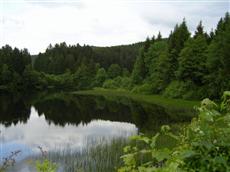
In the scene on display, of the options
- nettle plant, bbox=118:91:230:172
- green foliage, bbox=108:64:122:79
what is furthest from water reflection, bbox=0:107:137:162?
green foliage, bbox=108:64:122:79

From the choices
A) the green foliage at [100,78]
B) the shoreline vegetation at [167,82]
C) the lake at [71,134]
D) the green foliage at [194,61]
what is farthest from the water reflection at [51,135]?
the green foliage at [100,78]

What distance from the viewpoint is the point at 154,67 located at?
68188mm

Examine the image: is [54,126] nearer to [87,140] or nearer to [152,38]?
[87,140]

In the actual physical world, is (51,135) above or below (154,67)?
below

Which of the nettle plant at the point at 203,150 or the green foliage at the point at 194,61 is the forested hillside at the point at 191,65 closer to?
the green foliage at the point at 194,61

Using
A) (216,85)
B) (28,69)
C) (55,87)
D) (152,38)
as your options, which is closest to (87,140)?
(216,85)

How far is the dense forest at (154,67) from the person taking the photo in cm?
4449

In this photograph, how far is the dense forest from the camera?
146ft

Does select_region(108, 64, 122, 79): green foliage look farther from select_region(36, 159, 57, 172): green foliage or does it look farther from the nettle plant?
the nettle plant

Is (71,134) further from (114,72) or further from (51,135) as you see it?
(114,72)

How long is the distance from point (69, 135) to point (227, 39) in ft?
82.7

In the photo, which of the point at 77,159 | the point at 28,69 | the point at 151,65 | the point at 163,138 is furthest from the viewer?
the point at 28,69

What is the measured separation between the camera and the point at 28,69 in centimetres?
9644

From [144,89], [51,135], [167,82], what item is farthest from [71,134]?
[144,89]
